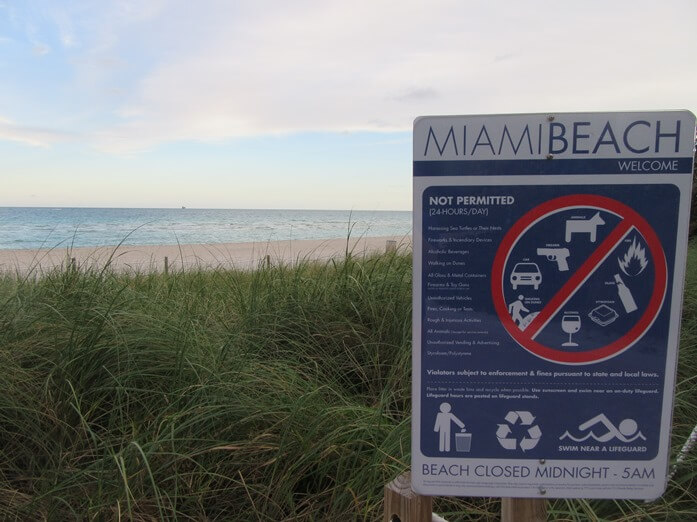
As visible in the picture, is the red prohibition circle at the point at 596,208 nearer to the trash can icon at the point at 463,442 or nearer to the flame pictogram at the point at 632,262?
the flame pictogram at the point at 632,262

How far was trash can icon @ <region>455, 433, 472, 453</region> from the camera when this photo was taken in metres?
1.41

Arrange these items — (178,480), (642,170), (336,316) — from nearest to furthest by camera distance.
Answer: (642,170)
(178,480)
(336,316)

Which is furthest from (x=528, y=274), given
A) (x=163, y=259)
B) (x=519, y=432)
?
(x=163, y=259)

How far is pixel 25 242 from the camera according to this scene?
103 ft

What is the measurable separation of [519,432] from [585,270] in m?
0.50

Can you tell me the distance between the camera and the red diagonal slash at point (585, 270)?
136cm

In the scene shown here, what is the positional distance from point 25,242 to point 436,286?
36.6 metres

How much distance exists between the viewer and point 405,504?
146cm

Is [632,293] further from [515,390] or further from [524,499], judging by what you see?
[524,499]

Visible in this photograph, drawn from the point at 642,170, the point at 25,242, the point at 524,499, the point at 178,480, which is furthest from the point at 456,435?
the point at 25,242

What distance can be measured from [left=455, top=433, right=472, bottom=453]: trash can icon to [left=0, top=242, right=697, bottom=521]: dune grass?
70 centimetres

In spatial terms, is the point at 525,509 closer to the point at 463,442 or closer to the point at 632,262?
the point at 463,442

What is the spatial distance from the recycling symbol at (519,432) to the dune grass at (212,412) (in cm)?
71

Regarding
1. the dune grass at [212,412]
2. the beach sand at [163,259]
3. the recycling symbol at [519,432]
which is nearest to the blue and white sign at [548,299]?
the recycling symbol at [519,432]
